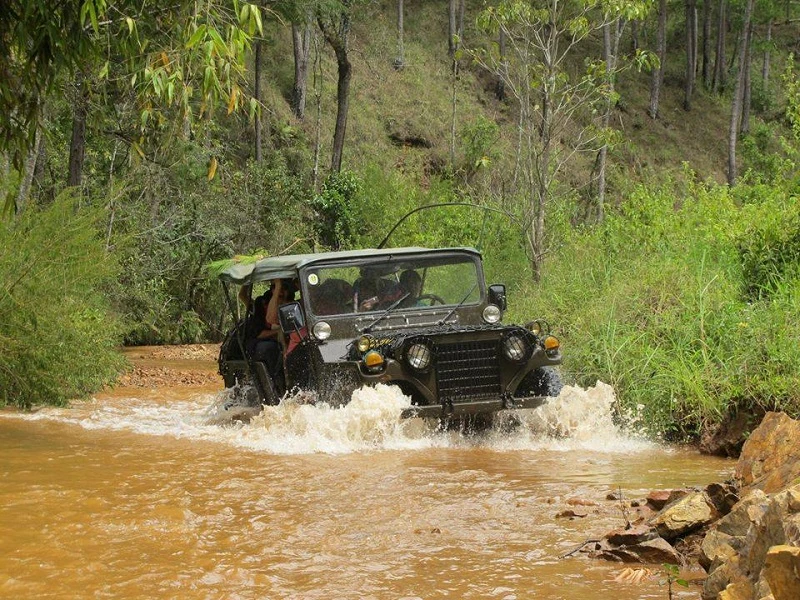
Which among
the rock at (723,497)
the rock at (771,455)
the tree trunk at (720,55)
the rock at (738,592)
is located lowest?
the rock at (723,497)

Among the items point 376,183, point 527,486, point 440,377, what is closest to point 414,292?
point 440,377

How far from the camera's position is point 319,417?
916 centimetres

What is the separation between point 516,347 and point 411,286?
1.43 meters

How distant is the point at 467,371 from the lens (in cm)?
895

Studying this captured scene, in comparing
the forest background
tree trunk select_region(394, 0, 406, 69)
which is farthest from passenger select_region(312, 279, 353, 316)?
tree trunk select_region(394, 0, 406, 69)

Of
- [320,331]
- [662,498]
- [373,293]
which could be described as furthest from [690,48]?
[662,498]

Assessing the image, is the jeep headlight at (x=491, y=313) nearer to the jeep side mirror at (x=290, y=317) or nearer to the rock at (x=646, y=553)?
the jeep side mirror at (x=290, y=317)

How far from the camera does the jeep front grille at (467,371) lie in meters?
8.85

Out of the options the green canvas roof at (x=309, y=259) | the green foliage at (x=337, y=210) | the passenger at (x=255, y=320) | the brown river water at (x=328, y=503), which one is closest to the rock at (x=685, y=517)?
the brown river water at (x=328, y=503)

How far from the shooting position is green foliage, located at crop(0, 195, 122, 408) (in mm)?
11930

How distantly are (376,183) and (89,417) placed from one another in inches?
677

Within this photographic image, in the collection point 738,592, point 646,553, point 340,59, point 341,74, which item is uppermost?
point 340,59

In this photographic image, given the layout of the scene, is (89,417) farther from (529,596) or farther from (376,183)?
(376,183)

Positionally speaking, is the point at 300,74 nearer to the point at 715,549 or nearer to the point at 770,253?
the point at 770,253
